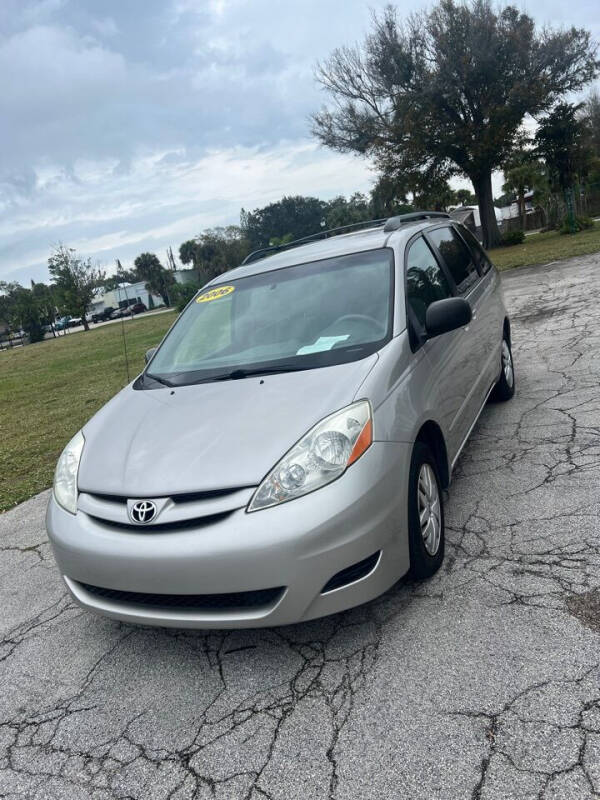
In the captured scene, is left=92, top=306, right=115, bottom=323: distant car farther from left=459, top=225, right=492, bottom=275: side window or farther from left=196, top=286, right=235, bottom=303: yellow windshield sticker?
left=196, top=286, right=235, bottom=303: yellow windshield sticker

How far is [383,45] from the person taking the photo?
27.0m

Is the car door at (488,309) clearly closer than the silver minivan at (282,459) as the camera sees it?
No

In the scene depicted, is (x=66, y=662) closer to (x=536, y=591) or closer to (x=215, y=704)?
(x=215, y=704)

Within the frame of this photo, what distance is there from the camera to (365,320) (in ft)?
11.3

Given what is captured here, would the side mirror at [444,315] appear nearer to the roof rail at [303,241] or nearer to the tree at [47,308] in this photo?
the roof rail at [303,241]

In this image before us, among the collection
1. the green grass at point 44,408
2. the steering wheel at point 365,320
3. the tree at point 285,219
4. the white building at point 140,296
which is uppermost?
the tree at point 285,219

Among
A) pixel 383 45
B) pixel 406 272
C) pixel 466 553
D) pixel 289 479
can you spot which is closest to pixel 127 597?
pixel 289 479

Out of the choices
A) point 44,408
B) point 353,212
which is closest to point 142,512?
point 44,408

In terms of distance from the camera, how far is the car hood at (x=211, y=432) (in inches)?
102

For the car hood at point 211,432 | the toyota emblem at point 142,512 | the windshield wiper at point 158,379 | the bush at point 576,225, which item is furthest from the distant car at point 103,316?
the toyota emblem at point 142,512

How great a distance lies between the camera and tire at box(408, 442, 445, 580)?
2.82 m

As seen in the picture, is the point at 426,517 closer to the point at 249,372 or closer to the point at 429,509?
the point at 429,509

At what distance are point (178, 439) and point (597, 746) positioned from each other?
Answer: 1.95 meters

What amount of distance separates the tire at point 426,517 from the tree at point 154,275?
73132 mm
